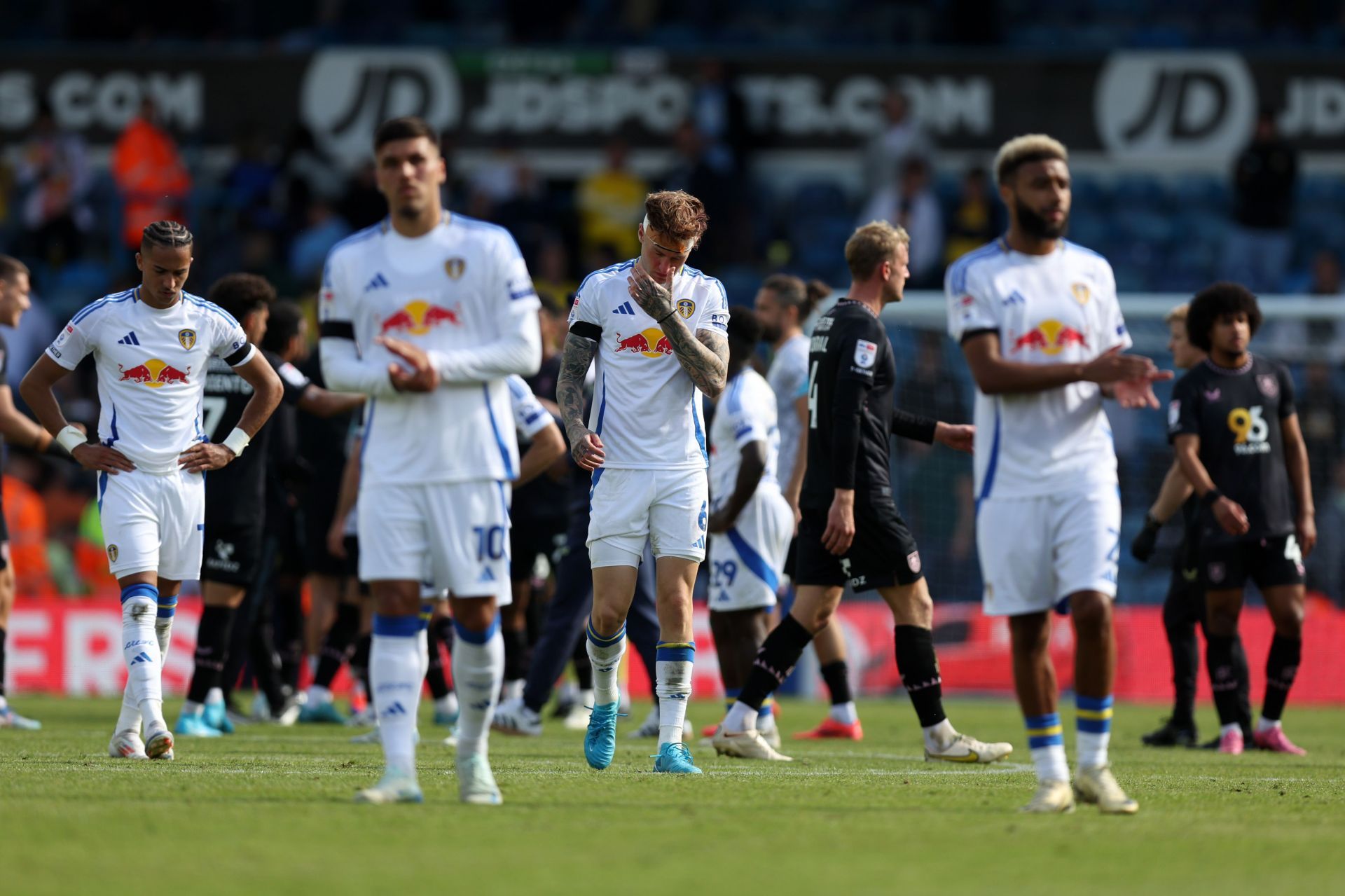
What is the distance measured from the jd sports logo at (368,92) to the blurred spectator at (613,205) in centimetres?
202

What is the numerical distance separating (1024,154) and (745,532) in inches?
168

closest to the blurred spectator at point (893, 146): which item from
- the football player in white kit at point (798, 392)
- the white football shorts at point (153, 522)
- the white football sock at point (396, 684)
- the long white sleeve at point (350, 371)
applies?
the football player in white kit at point (798, 392)

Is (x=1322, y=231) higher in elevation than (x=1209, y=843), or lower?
higher

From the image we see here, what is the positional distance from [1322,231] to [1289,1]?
3.18m

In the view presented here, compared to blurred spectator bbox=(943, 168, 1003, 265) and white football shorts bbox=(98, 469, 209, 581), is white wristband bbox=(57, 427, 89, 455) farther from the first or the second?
blurred spectator bbox=(943, 168, 1003, 265)

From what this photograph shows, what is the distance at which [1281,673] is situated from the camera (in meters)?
10.9

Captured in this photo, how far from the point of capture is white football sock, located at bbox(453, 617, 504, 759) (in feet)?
21.1

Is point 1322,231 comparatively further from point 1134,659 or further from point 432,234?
point 432,234

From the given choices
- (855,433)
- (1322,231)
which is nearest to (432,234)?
(855,433)

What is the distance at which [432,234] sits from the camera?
6.48 m

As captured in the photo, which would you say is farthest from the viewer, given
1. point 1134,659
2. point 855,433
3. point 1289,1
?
point 1289,1

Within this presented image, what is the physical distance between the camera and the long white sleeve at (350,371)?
6.28 m

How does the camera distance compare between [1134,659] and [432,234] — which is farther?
[1134,659]

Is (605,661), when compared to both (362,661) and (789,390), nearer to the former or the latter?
(789,390)
